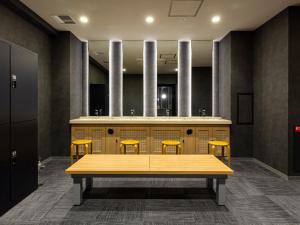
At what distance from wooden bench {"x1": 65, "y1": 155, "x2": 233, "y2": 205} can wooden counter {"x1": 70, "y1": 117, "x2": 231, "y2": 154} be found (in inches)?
84.6

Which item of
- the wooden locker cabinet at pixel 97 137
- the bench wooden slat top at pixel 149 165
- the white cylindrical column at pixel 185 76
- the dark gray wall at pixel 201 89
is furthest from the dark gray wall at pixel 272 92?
the wooden locker cabinet at pixel 97 137

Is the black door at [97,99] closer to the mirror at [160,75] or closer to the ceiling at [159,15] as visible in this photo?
the mirror at [160,75]

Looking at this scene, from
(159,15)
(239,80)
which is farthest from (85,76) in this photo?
(239,80)

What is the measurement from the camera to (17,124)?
3230 millimetres

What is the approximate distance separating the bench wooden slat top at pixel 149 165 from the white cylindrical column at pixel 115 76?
2.82m

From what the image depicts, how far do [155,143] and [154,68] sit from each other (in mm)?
1972

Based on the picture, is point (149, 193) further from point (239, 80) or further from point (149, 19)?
point (239, 80)

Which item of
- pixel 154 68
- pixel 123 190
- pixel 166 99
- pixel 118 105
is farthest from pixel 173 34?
pixel 123 190

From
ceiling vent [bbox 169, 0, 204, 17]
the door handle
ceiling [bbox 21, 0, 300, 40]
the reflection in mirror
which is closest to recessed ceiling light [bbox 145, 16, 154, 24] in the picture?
ceiling [bbox 21, 0, 300, 40]

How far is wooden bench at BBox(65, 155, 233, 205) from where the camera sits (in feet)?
10.1

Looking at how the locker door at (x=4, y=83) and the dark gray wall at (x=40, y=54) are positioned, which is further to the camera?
the dark gray wall at (x=40, y=54)

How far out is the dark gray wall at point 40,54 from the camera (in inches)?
169

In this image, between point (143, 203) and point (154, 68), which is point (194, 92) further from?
point (143, 203)

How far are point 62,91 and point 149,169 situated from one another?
3638mm
